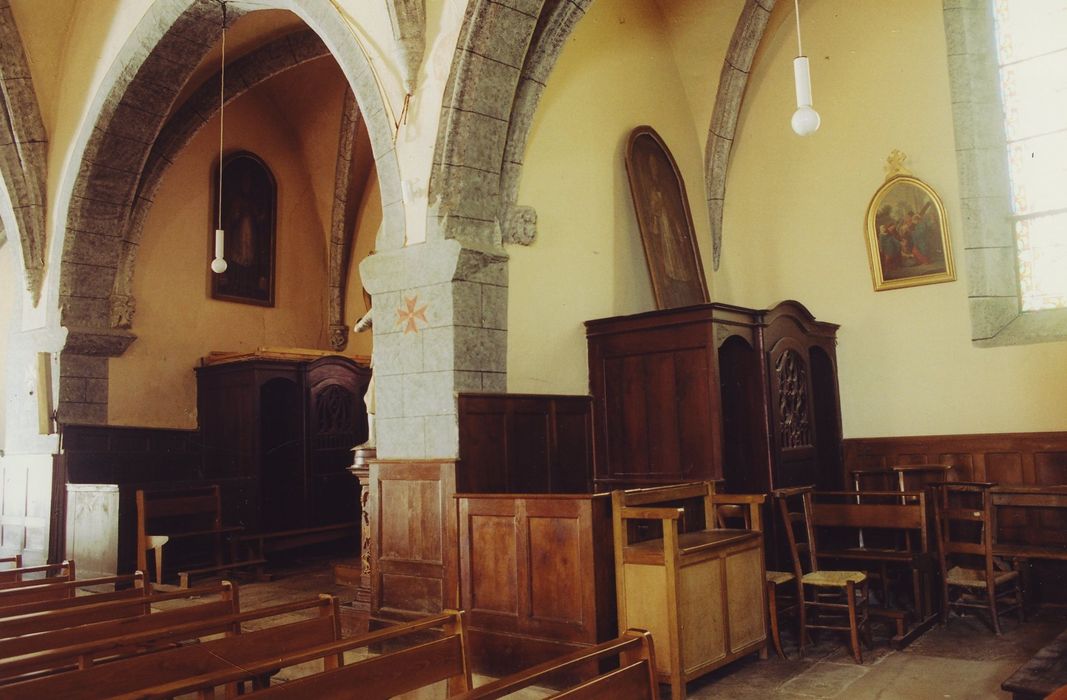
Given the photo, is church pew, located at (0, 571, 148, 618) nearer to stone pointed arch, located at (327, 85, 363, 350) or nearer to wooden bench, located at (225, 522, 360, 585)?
wooden bench, located at (225, 522, 360, 585)

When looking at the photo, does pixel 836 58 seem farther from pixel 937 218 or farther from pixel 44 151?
pixel 44 151

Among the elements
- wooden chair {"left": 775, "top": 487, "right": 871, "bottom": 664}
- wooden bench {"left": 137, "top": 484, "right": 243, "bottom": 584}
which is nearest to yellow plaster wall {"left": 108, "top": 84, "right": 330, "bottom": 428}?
wooden bench {"left": 137, "top": 484, "right": 243, "bottom": 584}

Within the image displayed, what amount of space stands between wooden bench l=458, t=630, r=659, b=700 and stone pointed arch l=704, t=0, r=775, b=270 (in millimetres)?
5847

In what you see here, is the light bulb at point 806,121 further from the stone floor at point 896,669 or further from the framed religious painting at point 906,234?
the framed religious painting at point 906,234

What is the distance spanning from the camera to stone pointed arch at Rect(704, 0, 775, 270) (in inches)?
298

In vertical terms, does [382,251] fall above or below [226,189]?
below

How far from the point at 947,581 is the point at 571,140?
4000 millimetres

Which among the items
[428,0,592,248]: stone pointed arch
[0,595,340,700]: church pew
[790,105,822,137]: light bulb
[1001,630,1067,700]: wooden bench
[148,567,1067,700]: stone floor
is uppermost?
[428,0,592,248]: stone pointed arch

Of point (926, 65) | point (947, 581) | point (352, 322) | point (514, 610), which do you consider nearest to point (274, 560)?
point (352, 322)

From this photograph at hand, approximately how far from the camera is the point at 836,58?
7.40 metres

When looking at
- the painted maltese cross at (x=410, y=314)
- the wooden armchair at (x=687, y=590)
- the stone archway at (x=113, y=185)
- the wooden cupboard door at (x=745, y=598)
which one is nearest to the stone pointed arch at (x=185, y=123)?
the stone archway at (x=113, y=185)

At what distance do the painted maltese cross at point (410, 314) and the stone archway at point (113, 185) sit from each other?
11.3 feet

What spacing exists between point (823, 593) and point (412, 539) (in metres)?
2.60

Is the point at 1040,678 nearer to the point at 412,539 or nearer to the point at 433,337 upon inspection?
the point at 412,539
